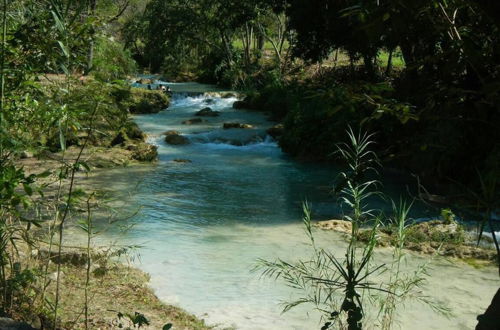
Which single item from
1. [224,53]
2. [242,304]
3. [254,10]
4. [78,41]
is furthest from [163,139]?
[224,53]

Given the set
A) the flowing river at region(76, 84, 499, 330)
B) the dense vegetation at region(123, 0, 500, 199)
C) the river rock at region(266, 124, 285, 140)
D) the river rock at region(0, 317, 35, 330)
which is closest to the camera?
the dense vegetation at region(123, 0, 500, 199)

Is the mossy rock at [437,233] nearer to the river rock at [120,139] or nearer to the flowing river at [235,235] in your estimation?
the flowing river at [235,235]

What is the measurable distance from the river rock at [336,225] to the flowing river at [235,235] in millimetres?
248

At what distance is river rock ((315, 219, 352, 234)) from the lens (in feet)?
30.3

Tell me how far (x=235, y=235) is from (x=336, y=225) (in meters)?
1.58

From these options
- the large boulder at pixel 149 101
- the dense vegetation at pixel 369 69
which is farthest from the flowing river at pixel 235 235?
the large boulder at pixel 149 101

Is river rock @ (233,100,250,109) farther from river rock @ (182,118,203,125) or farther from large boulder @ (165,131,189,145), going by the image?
large boulder @ (165,131,189,145)

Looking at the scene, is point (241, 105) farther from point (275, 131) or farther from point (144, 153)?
point (144, 153)

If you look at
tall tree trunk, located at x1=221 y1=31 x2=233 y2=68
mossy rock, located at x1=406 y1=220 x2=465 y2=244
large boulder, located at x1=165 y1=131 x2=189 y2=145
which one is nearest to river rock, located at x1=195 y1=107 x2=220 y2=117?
large boulder, located at x1=165 y1=131 x2=189 y2=145

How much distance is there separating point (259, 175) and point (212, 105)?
13492mm

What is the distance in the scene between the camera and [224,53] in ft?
118

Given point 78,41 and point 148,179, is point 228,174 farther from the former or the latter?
point 78,41

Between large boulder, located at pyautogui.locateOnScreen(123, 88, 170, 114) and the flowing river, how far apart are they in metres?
7.43

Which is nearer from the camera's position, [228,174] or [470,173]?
[470,173]
